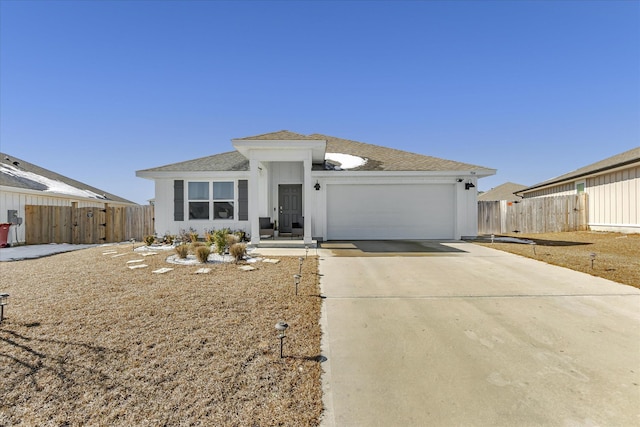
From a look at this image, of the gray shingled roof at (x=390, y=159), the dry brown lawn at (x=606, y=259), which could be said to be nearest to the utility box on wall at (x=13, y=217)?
the gray shingled roof at (x=390, y=159)

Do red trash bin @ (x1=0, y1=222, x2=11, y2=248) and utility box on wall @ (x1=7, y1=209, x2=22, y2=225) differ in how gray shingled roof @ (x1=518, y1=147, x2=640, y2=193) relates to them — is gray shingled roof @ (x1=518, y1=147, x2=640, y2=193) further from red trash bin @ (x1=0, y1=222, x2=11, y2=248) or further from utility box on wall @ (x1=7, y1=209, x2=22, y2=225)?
utility box on wall @ (x1=7, y1=209, x2=22, y2=225)

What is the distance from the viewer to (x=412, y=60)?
12438mm

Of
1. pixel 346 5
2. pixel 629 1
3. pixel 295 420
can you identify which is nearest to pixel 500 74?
pixel 629 1

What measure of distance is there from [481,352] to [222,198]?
11.0m

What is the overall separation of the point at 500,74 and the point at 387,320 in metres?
13.4

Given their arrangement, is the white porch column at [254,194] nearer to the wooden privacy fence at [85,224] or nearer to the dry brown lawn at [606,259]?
the wooden privacy fence at [85,224]

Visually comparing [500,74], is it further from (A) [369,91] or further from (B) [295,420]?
(B) [295,420]

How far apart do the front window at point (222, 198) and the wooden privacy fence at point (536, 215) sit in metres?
13.1

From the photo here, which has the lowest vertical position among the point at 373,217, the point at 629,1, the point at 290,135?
the point at 373,217

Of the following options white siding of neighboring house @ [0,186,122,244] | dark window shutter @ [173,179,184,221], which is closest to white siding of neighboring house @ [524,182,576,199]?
dark window shutter @ [173,179,184,221]

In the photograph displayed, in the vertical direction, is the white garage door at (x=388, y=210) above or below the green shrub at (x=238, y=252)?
above

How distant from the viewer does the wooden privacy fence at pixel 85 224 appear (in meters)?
12.2

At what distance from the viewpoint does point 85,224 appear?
42.0 feet

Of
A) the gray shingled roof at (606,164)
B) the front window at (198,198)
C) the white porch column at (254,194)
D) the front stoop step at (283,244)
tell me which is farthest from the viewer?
the gray shingled roof at (606,164)
